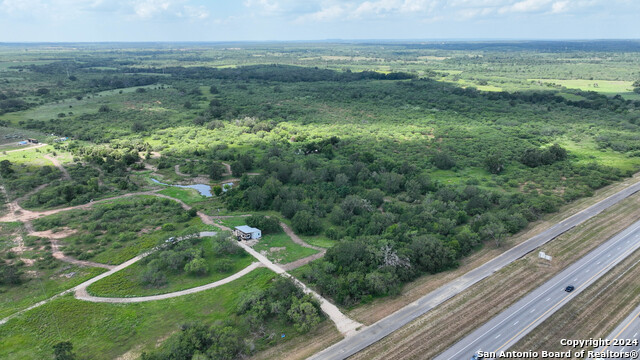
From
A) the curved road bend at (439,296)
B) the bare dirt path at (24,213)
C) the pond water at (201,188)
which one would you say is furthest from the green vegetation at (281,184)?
the curved road bend at (439,296)

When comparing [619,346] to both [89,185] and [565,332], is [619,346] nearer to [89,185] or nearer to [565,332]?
[565,332]

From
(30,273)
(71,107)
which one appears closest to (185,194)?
(30,273)

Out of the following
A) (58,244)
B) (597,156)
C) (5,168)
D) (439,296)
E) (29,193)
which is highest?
(5,168)

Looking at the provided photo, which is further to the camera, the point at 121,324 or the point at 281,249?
the point at 281,249

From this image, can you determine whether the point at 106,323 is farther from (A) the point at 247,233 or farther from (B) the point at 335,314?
(B) the point at 335,314

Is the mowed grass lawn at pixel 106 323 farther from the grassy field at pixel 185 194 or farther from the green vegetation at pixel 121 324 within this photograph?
the grassy field at pixel 185 194

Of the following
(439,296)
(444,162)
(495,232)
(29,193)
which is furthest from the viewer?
(444,162)
